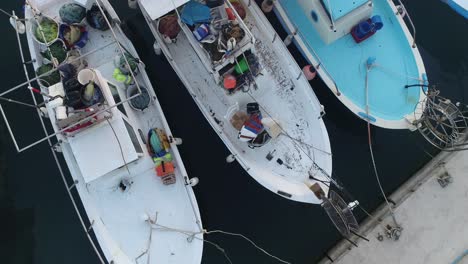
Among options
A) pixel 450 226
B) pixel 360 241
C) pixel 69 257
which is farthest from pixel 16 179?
pixel 450 226

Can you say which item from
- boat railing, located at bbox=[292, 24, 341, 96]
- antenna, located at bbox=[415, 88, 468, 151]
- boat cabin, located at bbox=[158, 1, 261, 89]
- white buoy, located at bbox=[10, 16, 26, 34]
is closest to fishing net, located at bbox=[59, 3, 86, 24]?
white buoy, located at bbox=[10, 16, 26, 34]

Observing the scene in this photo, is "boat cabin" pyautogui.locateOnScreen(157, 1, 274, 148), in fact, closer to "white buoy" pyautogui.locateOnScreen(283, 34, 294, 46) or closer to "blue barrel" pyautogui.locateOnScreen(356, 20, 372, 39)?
"white buoy" pyautogui.locateOnScreen(283, 34, 294, 46)

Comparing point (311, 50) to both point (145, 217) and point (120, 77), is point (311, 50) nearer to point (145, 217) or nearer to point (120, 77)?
point (120, 77)

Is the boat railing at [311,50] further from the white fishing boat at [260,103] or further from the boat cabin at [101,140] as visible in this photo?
the boat cabin at [101,140]

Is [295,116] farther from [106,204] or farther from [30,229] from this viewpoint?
[30,229]

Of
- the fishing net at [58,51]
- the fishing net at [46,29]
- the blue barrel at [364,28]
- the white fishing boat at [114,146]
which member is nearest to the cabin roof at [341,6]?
the blue barrel at [364,28]

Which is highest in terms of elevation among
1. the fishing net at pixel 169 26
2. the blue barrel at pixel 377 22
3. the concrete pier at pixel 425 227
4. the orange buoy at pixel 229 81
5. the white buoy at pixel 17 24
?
the white buoy at pixel 17 24

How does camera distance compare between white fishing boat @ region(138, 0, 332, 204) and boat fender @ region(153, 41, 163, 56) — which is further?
boat fender @ region(153, 41, 163, 56)

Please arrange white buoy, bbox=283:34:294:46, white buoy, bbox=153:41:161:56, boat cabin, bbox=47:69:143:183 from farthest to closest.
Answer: white buoy, bbox=283:34:294:46, white buoy, bbox=153:41:161:56, boat cabin, bbox=47:69:143:183

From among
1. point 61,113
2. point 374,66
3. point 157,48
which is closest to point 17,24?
point 61,113
